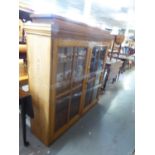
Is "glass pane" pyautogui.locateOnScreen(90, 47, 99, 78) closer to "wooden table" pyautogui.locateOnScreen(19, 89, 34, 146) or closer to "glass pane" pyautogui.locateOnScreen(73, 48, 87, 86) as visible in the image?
"glass pane" pyautogui.locateOnScreen(73, 48, 87, 86)

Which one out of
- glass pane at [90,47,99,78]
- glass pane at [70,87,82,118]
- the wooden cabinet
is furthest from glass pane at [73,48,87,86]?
glass pane at [90,47,99,78]

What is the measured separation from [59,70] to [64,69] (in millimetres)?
103

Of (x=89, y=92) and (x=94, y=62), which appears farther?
(x=89, y=92)

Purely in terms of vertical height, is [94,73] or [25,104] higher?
[94,73]

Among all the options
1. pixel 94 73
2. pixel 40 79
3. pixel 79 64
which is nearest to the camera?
pixel 40 79

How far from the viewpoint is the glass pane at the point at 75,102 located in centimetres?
203

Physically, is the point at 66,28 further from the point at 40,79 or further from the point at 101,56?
the point at 101,56

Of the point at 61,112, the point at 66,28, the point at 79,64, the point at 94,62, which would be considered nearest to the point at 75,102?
the point at 61,112

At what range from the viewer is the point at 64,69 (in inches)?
65.8

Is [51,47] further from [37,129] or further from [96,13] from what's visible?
[96,13]

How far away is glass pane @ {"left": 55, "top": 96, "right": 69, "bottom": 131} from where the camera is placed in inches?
68.5

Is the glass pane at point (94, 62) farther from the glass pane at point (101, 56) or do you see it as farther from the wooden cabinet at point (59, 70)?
the glass pane at point (101, 56)
